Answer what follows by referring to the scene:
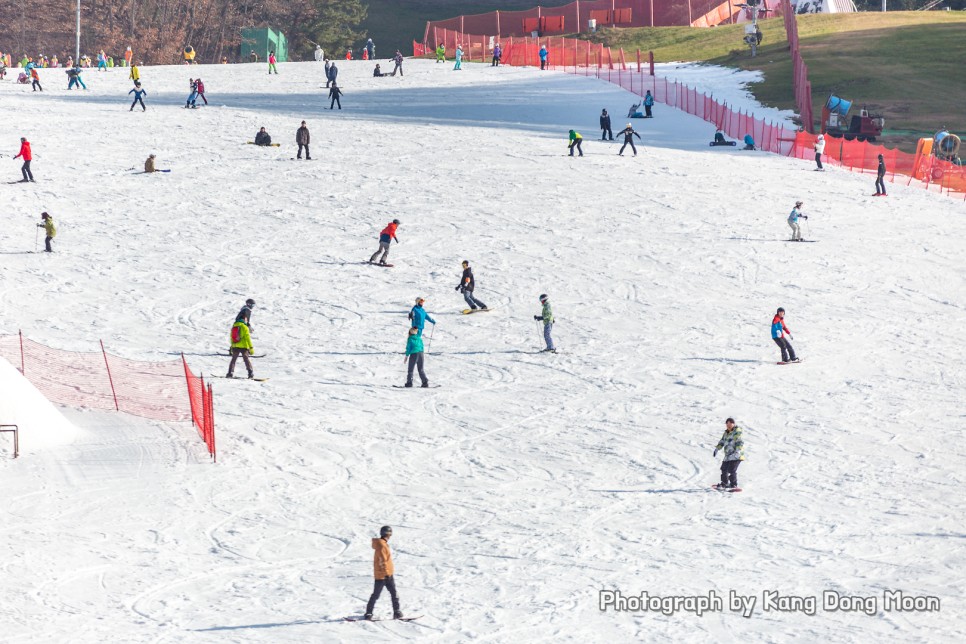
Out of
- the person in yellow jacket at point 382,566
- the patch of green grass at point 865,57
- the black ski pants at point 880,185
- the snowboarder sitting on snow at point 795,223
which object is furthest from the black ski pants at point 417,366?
the patch of green grass at point 865,57

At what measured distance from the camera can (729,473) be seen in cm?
1642

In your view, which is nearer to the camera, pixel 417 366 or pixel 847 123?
pixel 417 366

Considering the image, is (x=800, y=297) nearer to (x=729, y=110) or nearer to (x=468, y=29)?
(x=729, y=110)

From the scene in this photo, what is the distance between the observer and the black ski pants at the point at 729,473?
53.6 ft

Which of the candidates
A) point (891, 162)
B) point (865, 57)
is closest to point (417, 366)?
point (891, 162)

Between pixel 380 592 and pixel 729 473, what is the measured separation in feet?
18.7

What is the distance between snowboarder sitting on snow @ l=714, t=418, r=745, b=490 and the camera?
1625cm

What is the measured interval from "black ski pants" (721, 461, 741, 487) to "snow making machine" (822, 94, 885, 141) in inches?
1163

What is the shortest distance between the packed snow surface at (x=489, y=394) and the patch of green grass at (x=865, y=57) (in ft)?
39.0

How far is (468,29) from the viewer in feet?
243

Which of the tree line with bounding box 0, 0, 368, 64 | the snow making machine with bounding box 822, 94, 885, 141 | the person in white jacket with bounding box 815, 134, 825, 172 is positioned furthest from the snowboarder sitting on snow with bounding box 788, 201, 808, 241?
the tree line with bounding box 0, 0, 368, 64

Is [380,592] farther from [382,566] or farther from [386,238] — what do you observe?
[386,238]

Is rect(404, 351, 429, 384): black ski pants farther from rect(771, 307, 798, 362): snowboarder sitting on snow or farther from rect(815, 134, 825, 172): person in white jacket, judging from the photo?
rect(815, 134, 825, 172): person in white jacket

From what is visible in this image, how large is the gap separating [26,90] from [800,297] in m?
36.2
